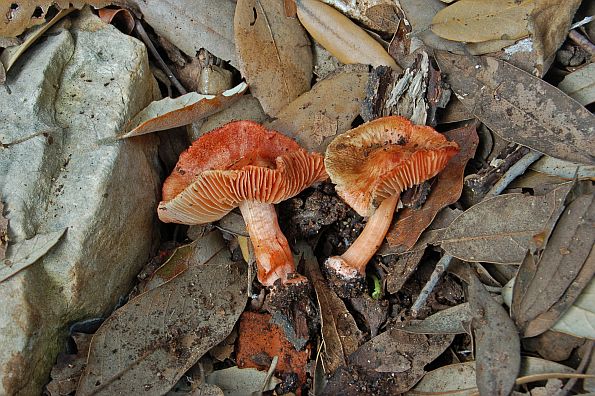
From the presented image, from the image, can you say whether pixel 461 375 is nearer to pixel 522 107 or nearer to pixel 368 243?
pixel 368 243

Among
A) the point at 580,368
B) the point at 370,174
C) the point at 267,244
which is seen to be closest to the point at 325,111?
the point at 370,174

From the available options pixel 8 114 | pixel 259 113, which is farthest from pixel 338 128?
pixel 8 114

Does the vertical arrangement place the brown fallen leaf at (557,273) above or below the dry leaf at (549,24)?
below

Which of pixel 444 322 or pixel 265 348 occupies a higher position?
pixel 444 322

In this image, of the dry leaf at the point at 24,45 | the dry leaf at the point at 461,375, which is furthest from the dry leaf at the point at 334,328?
the dry leaf at the point at 24,45

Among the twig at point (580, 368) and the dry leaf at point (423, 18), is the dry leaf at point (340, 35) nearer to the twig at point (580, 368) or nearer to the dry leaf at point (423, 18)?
the dry leaf at point (423, 18)

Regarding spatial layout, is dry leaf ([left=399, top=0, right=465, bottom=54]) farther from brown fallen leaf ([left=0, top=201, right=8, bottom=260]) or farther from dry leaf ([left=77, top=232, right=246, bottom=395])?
brown fallen leaf ([left=0, top=201, right=8, bottom=260])

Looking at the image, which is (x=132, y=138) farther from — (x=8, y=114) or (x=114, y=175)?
(x=8, y=114)

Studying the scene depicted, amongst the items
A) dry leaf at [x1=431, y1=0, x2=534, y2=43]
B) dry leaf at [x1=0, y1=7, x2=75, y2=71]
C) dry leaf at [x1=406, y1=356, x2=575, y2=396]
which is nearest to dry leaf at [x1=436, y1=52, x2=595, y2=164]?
dry leaf at [x1=431, y1=0, x2=534, y2=43]
